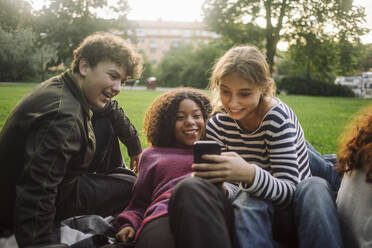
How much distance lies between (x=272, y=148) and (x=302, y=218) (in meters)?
0.51

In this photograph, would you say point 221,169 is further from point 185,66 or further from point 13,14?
point 185,66

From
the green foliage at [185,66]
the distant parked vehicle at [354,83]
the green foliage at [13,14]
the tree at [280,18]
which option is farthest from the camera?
the green foliage at [185,66]

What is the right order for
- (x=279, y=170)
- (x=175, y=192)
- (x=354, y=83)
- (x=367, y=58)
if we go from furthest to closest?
1. (x=354, y=83)
2. (x=367, y=58)
3. (x=279, y=170)
4. (x=175, y=192)

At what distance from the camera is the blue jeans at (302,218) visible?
1.73m

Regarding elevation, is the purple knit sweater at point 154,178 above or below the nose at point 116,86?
below

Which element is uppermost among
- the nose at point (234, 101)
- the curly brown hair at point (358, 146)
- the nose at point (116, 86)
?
the nose at point (116, 86)

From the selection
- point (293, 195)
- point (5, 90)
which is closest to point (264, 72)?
point (293, 195)

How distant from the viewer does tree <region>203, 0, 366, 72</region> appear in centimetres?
2369

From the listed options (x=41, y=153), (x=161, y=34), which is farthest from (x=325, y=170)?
(x=161, y=34)

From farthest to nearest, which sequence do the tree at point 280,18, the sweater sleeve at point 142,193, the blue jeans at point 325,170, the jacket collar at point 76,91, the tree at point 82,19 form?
the tree at point 280,18, the tree at point 82,19, the blue jeans at point 325,170, the sweater sleeve at point 142,193, the jacket collar at point 76,91

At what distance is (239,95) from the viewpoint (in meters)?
2.23

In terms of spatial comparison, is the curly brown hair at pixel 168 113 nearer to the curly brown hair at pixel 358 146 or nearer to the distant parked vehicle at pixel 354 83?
the curly brown hair at pixel 358 146

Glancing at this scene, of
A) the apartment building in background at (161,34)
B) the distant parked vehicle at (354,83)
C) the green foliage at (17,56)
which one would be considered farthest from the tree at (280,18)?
the apartment building in background at (161,34)

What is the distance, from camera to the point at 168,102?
2738 millimetres
